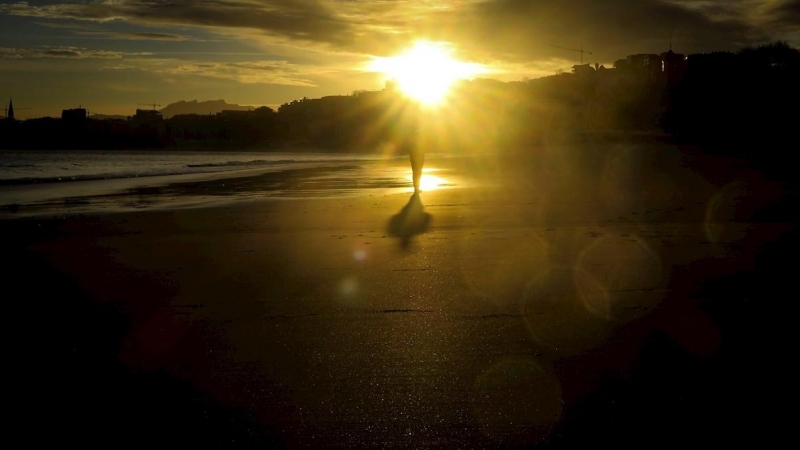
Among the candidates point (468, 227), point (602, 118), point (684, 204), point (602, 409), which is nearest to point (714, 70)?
point (602, 118)

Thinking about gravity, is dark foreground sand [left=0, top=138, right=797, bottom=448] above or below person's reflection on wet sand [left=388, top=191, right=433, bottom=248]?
above

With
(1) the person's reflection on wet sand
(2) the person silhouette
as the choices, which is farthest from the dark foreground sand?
(2) the person silhouette

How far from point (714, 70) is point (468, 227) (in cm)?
4564

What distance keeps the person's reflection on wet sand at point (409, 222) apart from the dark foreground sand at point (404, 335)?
111mm

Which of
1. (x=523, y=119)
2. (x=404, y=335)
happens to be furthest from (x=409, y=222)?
(x=523, y=119)

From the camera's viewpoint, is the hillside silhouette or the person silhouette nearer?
the person silhouette

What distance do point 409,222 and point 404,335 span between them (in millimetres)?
6467

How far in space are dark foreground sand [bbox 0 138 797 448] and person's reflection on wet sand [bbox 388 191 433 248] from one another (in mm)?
111

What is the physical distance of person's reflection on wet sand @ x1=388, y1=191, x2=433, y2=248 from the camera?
992 centimetres

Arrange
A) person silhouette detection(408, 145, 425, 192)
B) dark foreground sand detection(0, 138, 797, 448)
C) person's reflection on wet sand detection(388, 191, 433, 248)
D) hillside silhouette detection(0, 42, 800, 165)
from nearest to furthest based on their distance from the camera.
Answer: dark foreground sand detection(0, 138, 797, 448) → person's reflection on wet sand detection(388, 191, 433, 248) → person silhouette detection(408, 145, 425, 192) → hillside silhouette detection(0, 42, 800, 165)

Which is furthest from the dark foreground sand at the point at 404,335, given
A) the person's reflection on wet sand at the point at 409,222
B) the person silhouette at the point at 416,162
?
the person silhouette at the point at 416,162

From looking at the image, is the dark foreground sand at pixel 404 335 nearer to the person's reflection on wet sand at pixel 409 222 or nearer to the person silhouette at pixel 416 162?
the person's reflection on wet sand at pixel 409 222


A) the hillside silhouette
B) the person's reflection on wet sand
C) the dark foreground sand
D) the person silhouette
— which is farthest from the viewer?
the hillside silhouette

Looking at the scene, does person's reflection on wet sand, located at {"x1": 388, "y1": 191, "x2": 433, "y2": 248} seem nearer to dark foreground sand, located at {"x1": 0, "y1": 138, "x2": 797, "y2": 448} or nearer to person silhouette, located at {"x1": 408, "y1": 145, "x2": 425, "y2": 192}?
dark foreground sand, located at {"x1": 0, "y1": 138, "x2": 797, "y2": 448}
